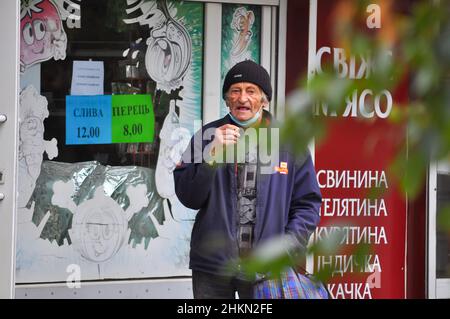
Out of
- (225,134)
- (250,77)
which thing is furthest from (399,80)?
(250,77)

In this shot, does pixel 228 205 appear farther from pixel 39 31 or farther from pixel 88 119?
pixel 39 31

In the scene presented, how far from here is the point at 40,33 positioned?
5.18 m

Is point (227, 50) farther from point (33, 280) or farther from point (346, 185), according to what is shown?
point (33, 280)

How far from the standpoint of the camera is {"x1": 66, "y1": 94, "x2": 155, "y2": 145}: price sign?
5.28 meters

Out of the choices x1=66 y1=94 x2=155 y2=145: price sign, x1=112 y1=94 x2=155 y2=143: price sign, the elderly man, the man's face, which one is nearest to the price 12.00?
x1=66 y1=94 x2=155 y2=145: price sign

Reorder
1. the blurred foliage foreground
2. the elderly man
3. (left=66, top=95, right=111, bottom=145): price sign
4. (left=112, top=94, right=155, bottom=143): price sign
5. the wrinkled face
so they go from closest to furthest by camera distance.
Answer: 1. the blurred foliage foreground
2. the elderly man
3. the wrinkled face
4. (left=66, top=95, right=111, bottom=145): price sign
5. (left=112, top=94, right=155, bottom=143): price sign

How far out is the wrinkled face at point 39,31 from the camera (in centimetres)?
516

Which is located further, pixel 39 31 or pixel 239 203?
pixel 39 31

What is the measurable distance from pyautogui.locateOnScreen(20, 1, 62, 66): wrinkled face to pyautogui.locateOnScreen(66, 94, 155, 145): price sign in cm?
31

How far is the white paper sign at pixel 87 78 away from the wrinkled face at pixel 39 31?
19cm

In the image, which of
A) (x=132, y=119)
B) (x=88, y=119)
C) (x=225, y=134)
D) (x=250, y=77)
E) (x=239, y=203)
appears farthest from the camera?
(x=132, y=119)

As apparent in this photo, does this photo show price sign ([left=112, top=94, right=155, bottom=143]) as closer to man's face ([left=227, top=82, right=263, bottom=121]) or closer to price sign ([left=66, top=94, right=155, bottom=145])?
price sign ([left=66, top=94, right=155, bottom=145])

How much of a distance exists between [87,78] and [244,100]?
1.24 metres

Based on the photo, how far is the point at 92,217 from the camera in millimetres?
5312
